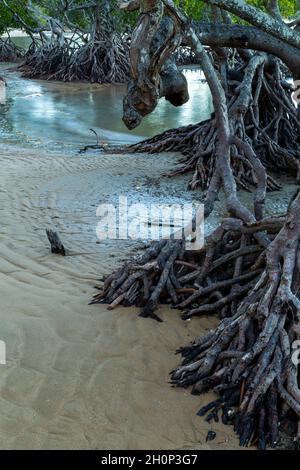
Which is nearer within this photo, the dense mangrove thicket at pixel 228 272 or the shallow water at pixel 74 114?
the dense mangrove thicket at pixel 228 272

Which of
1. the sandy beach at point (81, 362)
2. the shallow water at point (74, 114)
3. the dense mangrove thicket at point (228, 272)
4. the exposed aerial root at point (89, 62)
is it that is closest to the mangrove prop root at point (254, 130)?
the dense mangrove thicket at point (228, 272)

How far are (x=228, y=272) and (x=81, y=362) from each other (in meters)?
1.18

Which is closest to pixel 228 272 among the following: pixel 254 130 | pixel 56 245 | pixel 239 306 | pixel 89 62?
pixel 239 306

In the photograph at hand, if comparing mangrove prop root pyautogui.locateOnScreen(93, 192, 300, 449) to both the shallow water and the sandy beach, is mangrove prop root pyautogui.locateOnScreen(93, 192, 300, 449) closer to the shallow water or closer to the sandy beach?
the sandy beach

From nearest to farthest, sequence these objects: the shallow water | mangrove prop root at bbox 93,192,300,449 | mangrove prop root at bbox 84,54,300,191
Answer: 1. mangrove prop root at bbox 93,192,300,449
2. mangrove prop root at bbox 84,54,300,191
3. the shallow water

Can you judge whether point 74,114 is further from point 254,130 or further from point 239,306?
point 239,306

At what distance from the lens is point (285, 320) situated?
295 cm

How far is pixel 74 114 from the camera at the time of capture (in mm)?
14117

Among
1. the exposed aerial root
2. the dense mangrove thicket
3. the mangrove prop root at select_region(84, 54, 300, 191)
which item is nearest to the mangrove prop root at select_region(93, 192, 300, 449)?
the dense mangrove thicket

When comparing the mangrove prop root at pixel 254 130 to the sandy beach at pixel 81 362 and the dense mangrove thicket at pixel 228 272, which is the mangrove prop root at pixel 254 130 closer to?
the dense mangrove thicket at pixel 228 272

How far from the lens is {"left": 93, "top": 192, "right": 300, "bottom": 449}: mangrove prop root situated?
2.74 metres

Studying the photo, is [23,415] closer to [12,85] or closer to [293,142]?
[293,142]

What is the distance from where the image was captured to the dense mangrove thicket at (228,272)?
9.08 feet
